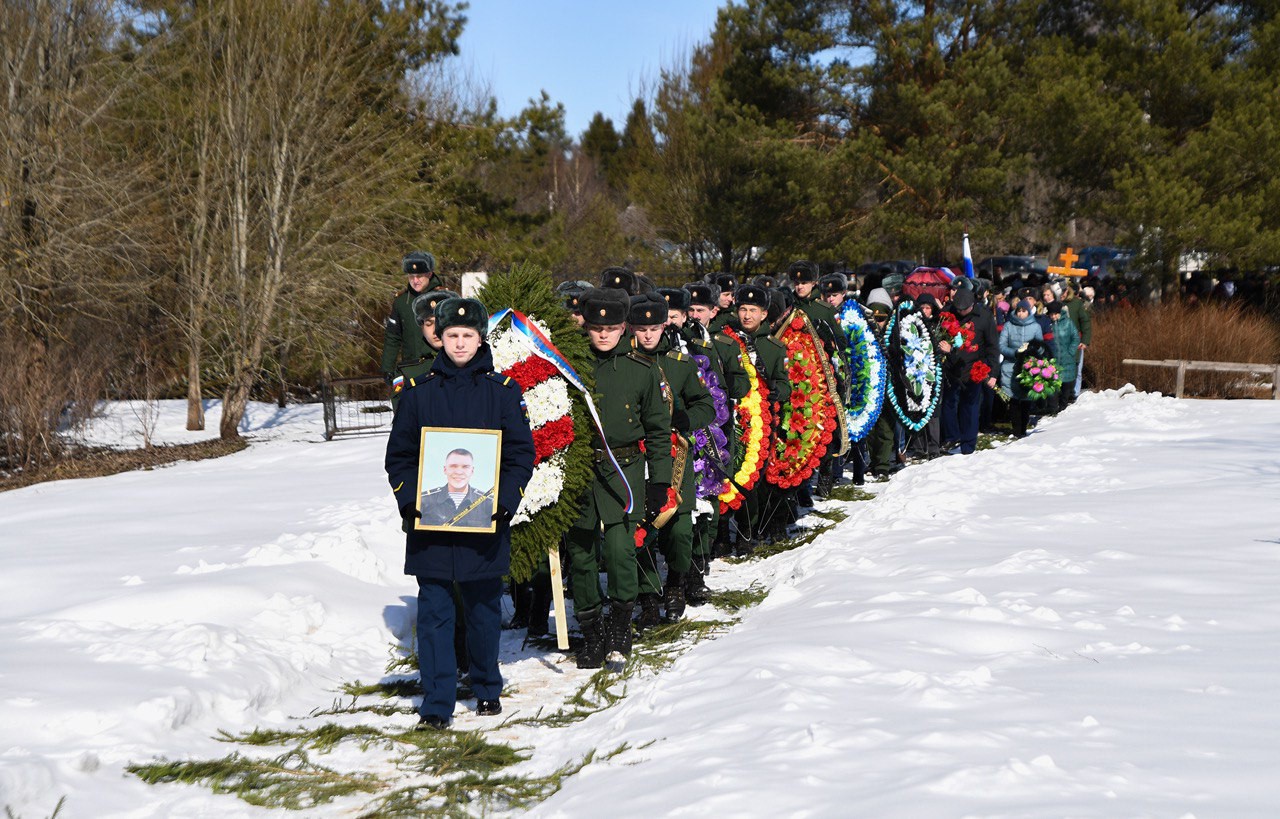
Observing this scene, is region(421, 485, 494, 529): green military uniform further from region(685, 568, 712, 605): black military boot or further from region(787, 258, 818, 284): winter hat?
region(787, 258, 818, 284): winter hat

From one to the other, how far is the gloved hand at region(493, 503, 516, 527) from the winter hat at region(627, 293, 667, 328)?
1765mm

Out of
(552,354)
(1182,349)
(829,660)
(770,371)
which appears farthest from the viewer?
(1182,349)

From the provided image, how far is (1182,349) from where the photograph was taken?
2109 cm

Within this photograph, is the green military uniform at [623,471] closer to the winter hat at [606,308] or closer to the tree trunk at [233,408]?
the winter hat at [606,308]

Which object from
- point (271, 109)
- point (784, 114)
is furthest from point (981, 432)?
point (784, 114)

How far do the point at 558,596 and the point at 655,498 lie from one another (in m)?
0.80

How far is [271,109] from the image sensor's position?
23109 mm

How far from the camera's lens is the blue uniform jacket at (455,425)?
6.19 metres

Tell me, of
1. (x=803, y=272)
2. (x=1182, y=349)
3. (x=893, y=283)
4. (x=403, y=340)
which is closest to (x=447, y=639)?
(x=403, y=340)

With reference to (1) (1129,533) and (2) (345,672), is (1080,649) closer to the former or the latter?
(1) (1129,533)

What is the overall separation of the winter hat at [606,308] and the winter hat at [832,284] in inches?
257

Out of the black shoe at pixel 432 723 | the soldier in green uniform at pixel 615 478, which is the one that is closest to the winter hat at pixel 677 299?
the soldier in green uniform at pixel 615 478

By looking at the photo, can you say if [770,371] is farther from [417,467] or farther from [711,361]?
[417,467]

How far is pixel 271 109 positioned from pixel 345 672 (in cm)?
1789
